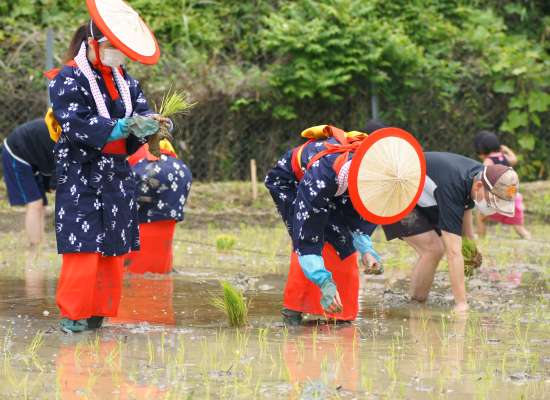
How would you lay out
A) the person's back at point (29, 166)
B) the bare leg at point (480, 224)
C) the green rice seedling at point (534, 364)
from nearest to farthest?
the green rice seedling at point (534, 364), the person's back at point (29, 166), the bare leg at point (480, 224)

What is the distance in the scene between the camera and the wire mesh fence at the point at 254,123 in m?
8.48

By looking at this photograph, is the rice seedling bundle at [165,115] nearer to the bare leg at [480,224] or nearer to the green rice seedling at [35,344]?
the green rice seedling at [35,344]

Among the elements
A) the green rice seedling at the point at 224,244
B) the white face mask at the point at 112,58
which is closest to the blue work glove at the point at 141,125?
the white face mask at the point at 112,58

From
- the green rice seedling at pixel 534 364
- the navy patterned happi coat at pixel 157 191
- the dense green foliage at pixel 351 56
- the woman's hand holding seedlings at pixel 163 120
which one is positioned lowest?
the green rice seedling at pixel 534 364

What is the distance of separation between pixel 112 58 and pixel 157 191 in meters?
1.77

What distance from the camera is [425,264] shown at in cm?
453

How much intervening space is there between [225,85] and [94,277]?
6.18m

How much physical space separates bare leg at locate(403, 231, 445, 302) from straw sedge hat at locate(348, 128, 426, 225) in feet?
3.98

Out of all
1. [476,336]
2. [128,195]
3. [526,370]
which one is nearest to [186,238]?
[128,195]

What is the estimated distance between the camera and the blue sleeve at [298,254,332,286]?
10.9ft

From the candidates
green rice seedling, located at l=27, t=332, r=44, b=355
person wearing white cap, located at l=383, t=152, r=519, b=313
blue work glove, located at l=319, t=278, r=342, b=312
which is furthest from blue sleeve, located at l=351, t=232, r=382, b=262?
green rice seedling, located at l=27, t=332, r=44, b=355

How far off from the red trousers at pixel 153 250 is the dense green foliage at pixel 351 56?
13.9ft

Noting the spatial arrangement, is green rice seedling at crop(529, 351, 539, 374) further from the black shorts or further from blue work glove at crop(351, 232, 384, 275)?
the black shorts

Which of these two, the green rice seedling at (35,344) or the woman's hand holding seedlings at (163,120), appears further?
the woman's hand holding seedlings at (163,120)
